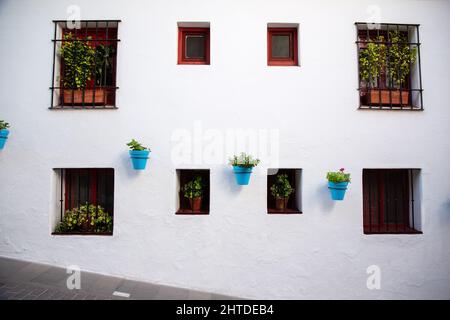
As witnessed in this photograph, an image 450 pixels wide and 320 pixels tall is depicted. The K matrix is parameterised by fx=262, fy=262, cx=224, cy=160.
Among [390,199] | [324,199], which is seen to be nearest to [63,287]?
[324,199]

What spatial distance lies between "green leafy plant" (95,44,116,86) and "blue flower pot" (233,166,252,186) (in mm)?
2845

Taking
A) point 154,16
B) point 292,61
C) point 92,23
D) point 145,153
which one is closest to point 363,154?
point 292,61

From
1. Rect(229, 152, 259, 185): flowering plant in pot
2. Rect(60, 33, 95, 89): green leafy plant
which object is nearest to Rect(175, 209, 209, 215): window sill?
Rect(229, 152, 259, 185): flowering plant in pot

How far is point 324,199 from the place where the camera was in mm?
4547

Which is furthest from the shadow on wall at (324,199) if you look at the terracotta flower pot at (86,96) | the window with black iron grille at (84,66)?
the terracotta flower pot at (86,96)

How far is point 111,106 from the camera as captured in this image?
4.62 m

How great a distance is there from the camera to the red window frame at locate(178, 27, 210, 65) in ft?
15.8

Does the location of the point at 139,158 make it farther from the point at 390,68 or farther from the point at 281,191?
the point at 390,68

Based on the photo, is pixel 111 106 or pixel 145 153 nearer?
pixel 145 153

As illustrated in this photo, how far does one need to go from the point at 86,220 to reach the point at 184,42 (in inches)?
146

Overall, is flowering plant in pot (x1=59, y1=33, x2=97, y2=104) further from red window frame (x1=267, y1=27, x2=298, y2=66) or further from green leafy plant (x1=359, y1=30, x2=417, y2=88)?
green leafy plant (x1=359, y1=30, x2=417, y2=88)

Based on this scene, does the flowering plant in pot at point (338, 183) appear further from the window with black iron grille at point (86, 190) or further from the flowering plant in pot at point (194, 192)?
the window with black iron grille at point (86, 190)
